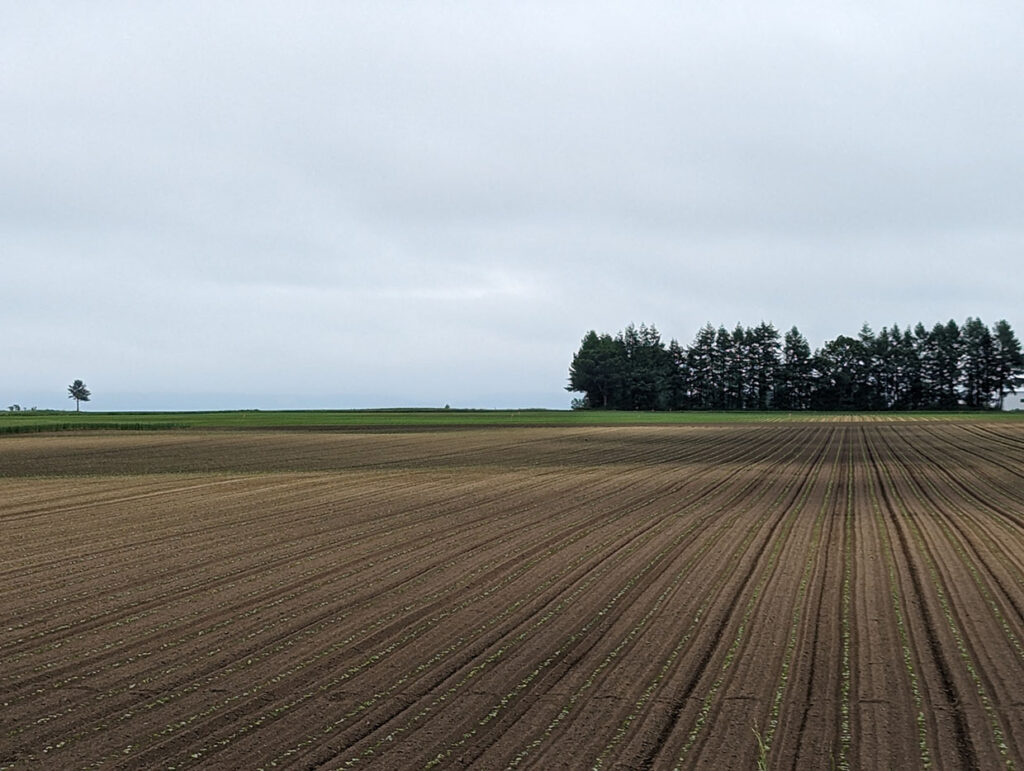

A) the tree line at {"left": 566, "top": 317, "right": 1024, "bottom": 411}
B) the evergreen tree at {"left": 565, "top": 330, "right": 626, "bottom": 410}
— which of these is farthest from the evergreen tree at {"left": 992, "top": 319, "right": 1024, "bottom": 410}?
the evergreen tree at {"left": 565, "top": 330, "right": 626, "bottom": 410}

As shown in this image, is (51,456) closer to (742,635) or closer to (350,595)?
(350,595)

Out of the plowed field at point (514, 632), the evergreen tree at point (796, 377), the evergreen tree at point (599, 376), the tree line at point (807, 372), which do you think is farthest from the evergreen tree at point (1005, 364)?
the plowed field at point (514, 632)

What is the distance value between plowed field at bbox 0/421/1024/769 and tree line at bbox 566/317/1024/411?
10450cm

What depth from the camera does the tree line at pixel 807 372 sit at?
113 meters

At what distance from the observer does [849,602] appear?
28.5 feet

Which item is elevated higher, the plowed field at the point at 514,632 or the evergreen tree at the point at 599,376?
the evergreen tree at the point at 599,376

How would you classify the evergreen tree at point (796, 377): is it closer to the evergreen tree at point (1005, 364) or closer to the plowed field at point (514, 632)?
the evergreen tree at point (1005, 364)

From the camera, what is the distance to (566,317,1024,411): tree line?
113250 millimetres

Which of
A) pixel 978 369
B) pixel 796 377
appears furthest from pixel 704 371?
pixel 978 369

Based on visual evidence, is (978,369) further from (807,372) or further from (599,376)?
(599,376)

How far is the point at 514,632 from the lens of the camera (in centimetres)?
771

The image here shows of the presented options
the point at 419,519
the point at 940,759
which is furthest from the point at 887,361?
the point at 940,759

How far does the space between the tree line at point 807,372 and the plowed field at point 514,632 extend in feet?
343

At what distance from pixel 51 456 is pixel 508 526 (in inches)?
935
